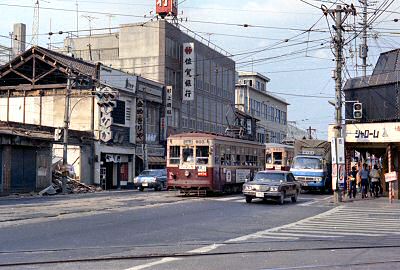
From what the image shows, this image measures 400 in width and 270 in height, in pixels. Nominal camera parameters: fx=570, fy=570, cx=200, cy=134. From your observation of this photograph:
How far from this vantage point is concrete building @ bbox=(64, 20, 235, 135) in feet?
183

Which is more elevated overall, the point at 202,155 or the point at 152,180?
the point at 202,155

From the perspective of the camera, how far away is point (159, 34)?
181 ft

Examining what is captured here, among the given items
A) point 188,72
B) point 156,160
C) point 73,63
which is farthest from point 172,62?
point 73,63

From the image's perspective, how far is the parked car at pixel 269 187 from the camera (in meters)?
25.7

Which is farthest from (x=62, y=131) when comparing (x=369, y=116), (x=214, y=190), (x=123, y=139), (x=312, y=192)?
(x=369, y=116)

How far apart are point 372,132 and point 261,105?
60.0 metres

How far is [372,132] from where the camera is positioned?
31.9 m

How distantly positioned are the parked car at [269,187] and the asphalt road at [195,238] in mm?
2992

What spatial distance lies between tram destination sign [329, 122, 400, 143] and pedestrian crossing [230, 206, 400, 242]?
873 centimetres

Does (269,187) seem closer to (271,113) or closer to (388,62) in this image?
(388,62)

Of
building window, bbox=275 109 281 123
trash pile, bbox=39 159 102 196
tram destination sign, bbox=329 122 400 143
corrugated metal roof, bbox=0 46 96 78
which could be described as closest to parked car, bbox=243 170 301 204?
tram destination sign, bbox=329 122 400 143

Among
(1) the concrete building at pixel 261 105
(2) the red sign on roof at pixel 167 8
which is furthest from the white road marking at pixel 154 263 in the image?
(1) the concrete building at pixel 261 105

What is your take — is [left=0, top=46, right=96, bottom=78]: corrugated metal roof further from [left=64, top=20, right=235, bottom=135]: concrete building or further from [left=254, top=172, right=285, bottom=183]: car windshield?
[left=254, top=172, right=285, bottom=183]: car windshield

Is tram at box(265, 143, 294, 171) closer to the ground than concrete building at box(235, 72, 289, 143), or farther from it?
closer to the ground
